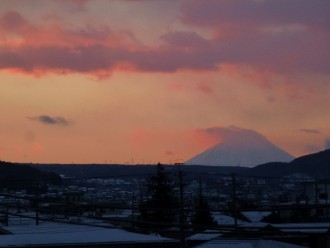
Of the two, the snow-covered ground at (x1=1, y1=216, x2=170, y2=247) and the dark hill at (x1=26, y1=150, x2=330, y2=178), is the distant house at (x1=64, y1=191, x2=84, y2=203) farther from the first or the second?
the dark hill at (x1=26, y1=150, x2=330, y2=178)

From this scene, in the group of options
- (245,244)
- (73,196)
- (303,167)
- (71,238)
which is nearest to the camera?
(245,244)

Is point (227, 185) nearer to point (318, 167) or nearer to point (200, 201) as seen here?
point (200, 201)

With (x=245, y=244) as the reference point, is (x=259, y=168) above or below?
above

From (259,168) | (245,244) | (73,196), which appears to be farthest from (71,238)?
(259,168)

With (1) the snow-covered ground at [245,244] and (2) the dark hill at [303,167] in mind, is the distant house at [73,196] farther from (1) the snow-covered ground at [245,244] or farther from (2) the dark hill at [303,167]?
(2) the dark hill at [303,167]

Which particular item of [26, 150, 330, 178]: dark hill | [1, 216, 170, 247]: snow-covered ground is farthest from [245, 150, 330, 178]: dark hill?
[1, 216, 170, 247]: snow-covered ground

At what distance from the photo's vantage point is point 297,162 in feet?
237

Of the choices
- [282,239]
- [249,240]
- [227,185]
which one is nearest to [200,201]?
[227,185]

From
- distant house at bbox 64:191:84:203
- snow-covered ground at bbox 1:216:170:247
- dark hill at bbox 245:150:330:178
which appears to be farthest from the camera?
dark hill at bbox 245:150:330:178

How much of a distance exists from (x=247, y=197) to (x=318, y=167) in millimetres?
19065

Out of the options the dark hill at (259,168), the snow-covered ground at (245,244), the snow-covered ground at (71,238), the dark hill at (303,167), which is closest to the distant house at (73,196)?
the snow-covered ground at (71,238)

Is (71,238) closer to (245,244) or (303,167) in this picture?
(245,244)

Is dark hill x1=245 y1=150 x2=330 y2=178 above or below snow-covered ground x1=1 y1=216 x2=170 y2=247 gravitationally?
above

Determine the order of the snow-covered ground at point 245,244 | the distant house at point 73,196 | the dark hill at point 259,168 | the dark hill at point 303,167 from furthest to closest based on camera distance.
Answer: the dark hill at point 303,167
the dark hill at point 259,168
the distant house at point 73,196
the snow-covered ground at point 245,244
